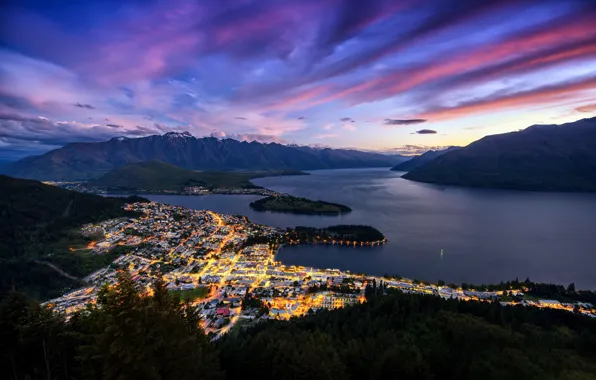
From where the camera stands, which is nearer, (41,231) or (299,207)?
(41,231)

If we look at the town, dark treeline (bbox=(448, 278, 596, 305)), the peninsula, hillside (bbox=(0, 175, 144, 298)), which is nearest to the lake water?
dark treeline (bbox=(448, 278, 596, 305))

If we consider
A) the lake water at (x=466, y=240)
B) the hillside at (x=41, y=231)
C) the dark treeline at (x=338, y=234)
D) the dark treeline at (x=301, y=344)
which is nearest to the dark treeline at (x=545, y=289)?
the lake water at (x=466, y=240)

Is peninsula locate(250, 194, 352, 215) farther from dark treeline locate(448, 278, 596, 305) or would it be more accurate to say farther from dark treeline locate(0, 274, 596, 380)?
dark treeline locate(0, 274, 596, 380)

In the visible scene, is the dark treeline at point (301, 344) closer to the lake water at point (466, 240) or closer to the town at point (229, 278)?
the town at point (229, 278)

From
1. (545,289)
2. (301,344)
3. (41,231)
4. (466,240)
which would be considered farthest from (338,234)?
(41,231)

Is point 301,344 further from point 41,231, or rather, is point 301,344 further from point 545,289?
point 41,231

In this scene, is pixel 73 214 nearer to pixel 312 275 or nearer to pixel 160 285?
pixel 312 275
